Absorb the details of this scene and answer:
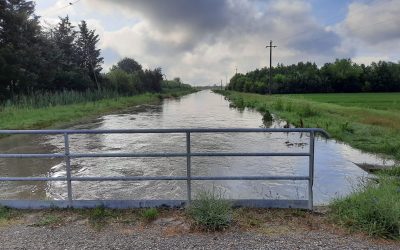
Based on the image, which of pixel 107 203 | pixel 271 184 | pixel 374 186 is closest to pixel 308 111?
pixel 271 184

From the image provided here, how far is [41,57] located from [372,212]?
41.3 metres

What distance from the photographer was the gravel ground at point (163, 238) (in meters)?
4.06

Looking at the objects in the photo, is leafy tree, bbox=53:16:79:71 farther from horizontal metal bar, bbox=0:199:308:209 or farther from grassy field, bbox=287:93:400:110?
horizontal metal bar, bbox=0:199:308:209

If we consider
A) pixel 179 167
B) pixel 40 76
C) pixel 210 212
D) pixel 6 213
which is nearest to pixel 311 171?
pixel 210 212

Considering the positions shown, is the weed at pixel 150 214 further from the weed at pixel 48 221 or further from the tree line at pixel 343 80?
the tree line at pixel 343 80

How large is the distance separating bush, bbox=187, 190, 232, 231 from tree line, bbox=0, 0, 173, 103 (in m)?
32.4

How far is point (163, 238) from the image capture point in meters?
4.26

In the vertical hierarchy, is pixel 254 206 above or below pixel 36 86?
below

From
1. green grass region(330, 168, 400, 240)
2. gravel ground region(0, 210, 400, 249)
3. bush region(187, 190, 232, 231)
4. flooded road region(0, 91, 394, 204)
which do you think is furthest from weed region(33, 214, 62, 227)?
green grass region(330, 168, 400, 240)

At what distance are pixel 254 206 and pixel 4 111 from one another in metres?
22.8

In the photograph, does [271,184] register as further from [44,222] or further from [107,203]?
[44,222]

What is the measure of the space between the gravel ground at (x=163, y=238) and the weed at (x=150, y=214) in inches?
5.0

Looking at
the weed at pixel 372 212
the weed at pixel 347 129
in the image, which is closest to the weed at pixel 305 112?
the weed at pixel 347 129

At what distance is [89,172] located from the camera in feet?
33.5
